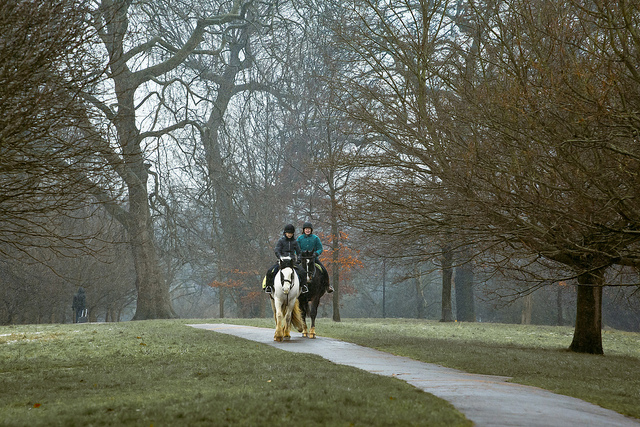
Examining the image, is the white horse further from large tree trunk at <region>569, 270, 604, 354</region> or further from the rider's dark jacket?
large tree trunk at <region>569, 270, 604, 354</region>

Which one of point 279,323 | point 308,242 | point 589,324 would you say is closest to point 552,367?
point 589,324

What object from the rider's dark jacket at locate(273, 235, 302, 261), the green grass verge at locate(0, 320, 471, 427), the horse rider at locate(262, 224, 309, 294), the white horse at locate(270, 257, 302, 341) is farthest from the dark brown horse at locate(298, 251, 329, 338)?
the green grass verge at locate(0, 320, 471, 427)

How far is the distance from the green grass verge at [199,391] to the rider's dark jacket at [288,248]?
238 centimetres

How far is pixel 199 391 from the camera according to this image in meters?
7.09

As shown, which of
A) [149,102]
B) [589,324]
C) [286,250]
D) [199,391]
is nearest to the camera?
[199,391]

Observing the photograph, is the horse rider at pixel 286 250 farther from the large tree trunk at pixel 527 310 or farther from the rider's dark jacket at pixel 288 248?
the large tree trunk at pixel 527 310

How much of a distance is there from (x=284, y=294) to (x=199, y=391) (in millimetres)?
7174

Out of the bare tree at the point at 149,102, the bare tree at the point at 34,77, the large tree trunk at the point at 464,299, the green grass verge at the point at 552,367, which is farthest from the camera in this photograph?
the large tree trunk at the point at 464,299

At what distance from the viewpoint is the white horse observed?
14.0m

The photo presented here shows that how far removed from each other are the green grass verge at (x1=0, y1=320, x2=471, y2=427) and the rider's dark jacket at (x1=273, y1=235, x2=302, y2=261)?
2380 millimetres

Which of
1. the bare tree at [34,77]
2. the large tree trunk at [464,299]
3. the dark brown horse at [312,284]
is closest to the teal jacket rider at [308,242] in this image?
the dark brown horse at [312,284]

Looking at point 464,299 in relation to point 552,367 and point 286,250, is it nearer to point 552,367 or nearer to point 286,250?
point 286,250

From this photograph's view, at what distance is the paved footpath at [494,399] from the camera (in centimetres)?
592

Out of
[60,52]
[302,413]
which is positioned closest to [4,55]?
[60,52]
